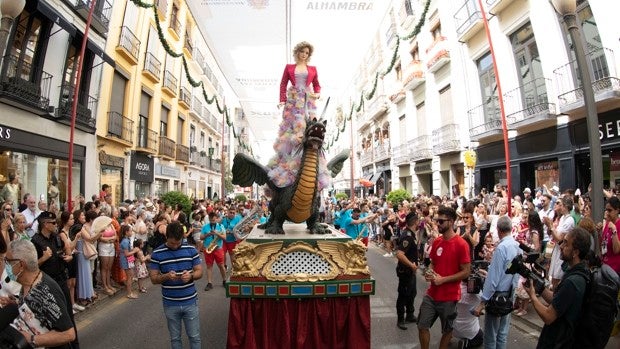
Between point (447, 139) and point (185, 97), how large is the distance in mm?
15689

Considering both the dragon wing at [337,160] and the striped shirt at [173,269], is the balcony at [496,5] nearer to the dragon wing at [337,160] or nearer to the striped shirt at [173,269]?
the dragon wing at [337,160]

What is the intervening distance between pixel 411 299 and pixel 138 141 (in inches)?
621

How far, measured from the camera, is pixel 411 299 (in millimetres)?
5488

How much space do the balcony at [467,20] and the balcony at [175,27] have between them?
1302 centimetres

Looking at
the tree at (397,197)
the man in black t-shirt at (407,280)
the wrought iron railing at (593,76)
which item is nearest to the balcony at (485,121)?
the wrought iron railing at (593,76)

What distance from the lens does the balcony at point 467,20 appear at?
1425 cm

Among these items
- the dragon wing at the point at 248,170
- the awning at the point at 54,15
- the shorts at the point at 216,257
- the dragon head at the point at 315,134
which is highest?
the awning at the point at 54,15

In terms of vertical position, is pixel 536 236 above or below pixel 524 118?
below

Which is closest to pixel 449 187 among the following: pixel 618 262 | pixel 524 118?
pixel 524 118

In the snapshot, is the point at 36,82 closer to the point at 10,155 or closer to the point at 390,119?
the point at 10,155

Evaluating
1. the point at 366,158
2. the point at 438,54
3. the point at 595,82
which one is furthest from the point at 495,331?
the point at 366,158

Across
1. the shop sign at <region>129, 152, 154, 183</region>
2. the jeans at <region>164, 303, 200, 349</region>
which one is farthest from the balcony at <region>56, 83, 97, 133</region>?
the jeans at <region>164, 303, 200, 349</region>

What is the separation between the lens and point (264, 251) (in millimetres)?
3574

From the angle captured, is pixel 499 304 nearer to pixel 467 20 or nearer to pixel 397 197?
pixel 397 197
